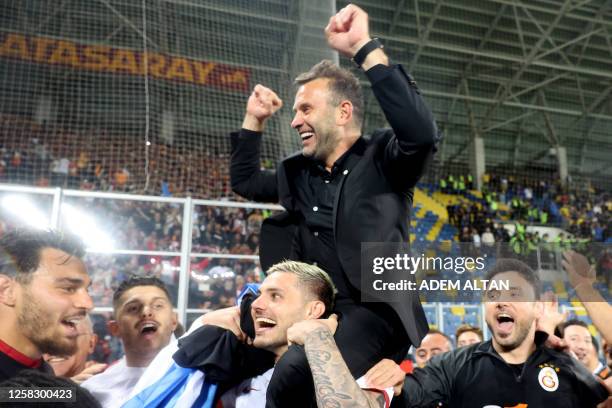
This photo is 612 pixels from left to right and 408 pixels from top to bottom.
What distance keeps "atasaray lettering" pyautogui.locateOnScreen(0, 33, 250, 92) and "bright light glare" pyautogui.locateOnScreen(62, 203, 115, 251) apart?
168 inches

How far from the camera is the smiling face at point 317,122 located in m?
2.11

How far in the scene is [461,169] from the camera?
57.5 feet

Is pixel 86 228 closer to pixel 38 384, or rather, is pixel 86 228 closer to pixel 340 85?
pixel 38 384

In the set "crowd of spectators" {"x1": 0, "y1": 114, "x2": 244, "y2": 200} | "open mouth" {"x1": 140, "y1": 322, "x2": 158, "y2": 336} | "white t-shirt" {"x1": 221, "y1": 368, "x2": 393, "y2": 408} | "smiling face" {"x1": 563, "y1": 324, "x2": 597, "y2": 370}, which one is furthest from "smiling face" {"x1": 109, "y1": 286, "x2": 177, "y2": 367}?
"crowd of spectators" {"x1": 0, "y1": 114, "x2": 244, "y2": 200}

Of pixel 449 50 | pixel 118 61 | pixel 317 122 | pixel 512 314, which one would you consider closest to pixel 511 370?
pixel 512 314

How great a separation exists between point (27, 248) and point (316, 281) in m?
1.01

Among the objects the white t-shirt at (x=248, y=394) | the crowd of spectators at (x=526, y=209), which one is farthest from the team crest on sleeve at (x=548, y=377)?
the crowd of spectators at (x=526, y=209)

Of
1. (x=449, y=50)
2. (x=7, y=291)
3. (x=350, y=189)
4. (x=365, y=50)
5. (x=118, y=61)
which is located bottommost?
(x=7, y=291)

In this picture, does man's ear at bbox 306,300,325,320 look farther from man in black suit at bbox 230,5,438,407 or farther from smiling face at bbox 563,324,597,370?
smiling face at bbox 563,324,597,370

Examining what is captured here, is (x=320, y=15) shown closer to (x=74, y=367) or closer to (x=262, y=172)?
(x=262, y=172)

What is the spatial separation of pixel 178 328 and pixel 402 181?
2414mm

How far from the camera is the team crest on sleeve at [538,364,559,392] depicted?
262 cm

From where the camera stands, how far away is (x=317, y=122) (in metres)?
2.11

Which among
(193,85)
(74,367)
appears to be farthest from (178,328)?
(193,85)
